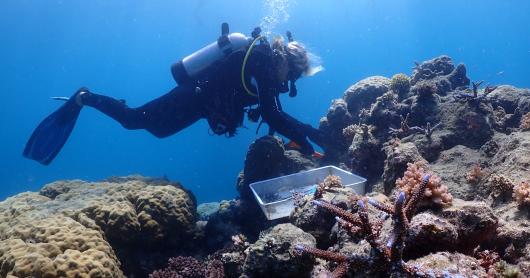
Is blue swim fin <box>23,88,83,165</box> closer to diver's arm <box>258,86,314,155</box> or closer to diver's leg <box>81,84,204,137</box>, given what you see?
diver's leg <box>81,84,204,137</box>

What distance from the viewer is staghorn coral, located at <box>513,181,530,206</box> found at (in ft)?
11.4

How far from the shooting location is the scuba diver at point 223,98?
7855 mm

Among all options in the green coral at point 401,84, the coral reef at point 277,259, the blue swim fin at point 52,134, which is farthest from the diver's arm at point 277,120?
the blue swim fin at point 52,134

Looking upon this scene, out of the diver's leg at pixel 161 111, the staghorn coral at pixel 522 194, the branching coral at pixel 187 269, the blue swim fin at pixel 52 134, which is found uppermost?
the diver's leg at pixel 161 111

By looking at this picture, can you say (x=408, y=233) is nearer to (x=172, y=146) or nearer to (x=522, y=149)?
(x=522, y=149)

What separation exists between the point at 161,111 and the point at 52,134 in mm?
3266

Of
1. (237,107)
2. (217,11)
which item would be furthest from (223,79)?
(217,11)

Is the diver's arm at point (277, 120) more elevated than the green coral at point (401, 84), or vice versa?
the green coral at point (401, 84)

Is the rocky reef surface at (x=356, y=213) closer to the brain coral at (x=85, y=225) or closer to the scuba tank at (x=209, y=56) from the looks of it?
the brain coral at (x=85, y=225)

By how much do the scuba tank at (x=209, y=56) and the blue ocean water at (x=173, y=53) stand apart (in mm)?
39580

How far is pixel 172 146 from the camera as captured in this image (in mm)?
102938

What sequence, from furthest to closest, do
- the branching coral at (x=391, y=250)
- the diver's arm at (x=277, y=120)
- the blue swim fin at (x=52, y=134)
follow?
the blue swim fin at (x=52, y=134)
the diver's arm at (x=277, y=120)
the branching coral at (x=391, y=250)

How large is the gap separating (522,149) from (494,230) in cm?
216

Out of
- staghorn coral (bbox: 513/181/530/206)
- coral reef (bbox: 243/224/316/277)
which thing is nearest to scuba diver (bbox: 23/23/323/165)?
coral reef (bbox: 243/224/316/277)
